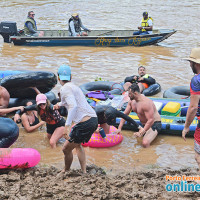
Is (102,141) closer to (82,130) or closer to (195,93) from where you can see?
(82,130)

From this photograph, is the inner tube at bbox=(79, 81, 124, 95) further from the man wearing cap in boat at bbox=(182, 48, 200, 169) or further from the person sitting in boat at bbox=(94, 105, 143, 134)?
the man wearing cap in boat at bbox=(182, 48, 200, 169)

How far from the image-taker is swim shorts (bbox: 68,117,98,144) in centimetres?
492

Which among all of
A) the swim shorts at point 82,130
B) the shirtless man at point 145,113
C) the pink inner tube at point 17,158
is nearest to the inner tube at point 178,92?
the shirtless man at point 145,113

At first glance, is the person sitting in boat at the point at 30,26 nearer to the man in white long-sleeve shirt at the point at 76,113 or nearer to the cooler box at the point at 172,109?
the cooler box at the point at 172,109

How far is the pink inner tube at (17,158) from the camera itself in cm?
514

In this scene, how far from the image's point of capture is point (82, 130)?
4.94m

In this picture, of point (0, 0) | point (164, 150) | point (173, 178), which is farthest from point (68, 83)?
point (0, 0)

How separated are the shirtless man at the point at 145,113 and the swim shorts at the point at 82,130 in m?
2.06

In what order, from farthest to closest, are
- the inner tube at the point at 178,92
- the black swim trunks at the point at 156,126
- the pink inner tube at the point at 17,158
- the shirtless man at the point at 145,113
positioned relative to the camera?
the inner tube at the point at 178,92, the black swim trunks at the point at 156,126, the shirtless man at the point at 145,113, the pink inner tube at the point at 17,158

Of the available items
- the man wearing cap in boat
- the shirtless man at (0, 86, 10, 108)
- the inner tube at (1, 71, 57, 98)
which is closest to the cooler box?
the inner tube at (1, 71, 57, 98)

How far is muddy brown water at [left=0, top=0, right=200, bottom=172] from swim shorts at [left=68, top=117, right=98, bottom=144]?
118 centimetres

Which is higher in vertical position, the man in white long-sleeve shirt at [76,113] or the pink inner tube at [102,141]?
the man in white long-sleeve shirt at [76,113]

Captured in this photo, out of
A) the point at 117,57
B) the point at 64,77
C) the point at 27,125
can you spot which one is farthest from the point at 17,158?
the point at 117,57

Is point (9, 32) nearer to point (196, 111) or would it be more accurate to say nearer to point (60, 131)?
point (60, 131)
